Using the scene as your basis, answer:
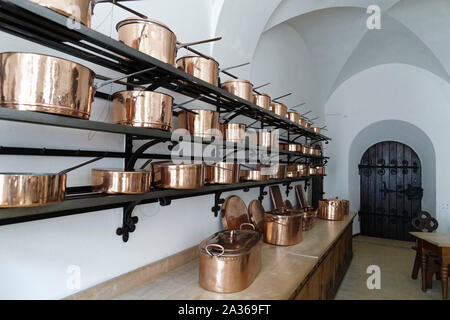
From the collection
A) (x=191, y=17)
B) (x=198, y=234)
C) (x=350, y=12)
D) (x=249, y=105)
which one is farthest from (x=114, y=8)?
(x=350, y=12)

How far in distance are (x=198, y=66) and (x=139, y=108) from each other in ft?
1.44

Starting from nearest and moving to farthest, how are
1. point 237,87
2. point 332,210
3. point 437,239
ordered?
point 237,87, point 437,239, point 332,210

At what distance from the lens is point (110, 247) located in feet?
3.92

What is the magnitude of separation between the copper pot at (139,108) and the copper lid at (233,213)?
3.37ft

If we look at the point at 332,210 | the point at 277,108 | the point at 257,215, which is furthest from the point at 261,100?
the point at 332,210

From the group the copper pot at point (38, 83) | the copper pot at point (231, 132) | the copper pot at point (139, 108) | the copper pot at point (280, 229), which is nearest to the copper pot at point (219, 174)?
the copper pot at point (231, 132)

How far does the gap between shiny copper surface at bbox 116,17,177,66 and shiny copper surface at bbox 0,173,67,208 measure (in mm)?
554

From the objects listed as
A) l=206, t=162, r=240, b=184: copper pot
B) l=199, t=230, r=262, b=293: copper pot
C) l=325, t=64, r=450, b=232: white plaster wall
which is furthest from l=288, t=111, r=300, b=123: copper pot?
l=325, t=64, r=450, b=232: white plaster wall

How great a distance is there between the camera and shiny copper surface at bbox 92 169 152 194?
3.10 ft

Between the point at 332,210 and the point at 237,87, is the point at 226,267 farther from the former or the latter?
the point at 332,210

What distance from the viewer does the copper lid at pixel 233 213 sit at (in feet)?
6.19

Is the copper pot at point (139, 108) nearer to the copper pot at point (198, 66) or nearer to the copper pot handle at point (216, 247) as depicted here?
the copper pot at point (198, 66)

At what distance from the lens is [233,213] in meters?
1.97

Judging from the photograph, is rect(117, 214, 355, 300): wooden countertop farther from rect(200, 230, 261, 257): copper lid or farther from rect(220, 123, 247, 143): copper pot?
rect(220, 123, 247, 143): copper pot
